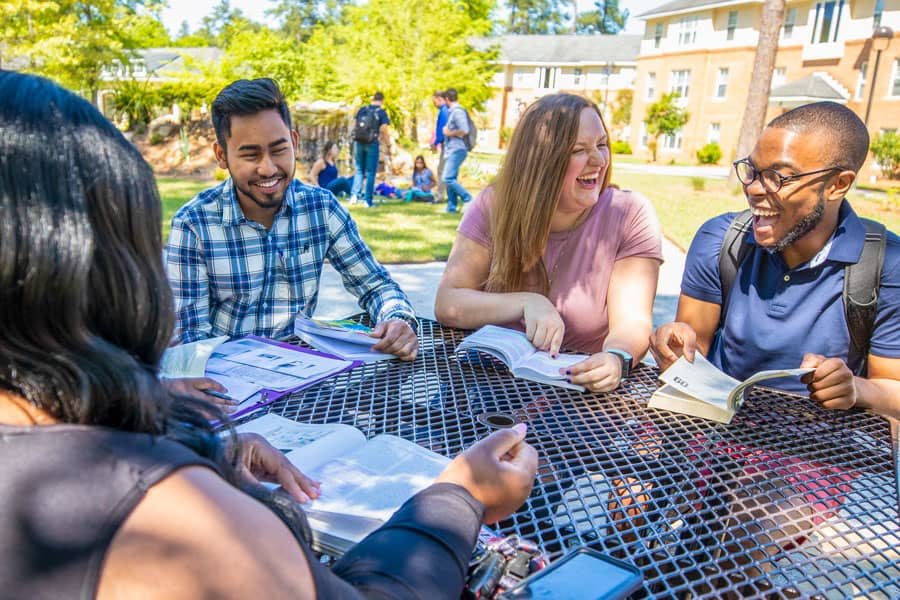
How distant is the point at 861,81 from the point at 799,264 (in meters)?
31.1

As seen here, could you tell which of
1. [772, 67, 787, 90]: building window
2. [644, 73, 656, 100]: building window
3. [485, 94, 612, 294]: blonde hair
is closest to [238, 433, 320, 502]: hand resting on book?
[485, 94, 612, 294]: blonde hair

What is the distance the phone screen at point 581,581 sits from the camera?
0.93 m

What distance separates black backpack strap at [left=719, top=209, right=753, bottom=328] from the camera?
7.61ft

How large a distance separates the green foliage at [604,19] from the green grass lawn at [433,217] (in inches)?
2251

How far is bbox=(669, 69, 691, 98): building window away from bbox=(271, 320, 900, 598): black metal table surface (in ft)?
123

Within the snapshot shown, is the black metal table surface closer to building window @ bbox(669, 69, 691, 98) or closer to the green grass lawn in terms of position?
the green grass lawn

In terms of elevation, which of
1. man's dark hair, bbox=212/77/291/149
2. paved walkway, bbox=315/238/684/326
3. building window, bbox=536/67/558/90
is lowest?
paved walkway, bbox=315/238/684/326

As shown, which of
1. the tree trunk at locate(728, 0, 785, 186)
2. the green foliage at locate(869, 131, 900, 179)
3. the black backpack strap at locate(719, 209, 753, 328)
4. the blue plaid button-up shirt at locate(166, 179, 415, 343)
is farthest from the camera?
the green foliage at locate(869, 131, 900, 179)

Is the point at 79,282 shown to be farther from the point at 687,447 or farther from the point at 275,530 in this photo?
the point at 687,447

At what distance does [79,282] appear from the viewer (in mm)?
746

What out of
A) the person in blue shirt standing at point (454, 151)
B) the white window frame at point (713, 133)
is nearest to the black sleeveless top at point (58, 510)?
the person in blue shirt standing at point (454, 151)

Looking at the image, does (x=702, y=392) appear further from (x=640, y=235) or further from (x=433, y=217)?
(x=433, y=217)

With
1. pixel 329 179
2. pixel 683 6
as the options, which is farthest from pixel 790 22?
pixel 329 179

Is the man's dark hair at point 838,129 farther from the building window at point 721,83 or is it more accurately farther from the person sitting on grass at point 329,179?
the building window at point 721,83
